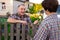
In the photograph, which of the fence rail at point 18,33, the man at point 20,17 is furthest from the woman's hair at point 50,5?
the fence rail at point 18,33

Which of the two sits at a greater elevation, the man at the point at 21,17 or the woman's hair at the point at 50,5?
the woman's hair at the point at 50,5

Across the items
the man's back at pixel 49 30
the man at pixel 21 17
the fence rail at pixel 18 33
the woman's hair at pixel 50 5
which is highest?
the woman's hair at pixel 50 5

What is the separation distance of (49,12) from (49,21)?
0.14m

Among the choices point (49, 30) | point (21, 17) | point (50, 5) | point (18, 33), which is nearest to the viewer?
point (49, 30)

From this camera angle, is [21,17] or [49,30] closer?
[49,30]

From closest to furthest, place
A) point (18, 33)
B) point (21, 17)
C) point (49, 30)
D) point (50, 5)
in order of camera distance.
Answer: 1. point (49, 30)
2. point (50, 5)
3. point (21, 17)
4. point (18, 33)

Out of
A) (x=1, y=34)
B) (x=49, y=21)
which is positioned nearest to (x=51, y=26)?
(x=49, y=21)

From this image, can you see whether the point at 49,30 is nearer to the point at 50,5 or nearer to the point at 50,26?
the point at 50,26

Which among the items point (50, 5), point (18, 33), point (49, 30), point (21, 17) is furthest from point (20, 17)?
point (49, 30)

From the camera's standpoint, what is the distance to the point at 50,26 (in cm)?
329

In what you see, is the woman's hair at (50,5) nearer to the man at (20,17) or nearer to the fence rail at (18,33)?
the man at (20,17)

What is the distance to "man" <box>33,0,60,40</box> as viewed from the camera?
128 inches

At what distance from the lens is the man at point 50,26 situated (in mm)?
3256

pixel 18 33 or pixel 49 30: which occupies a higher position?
pixel 49 30
